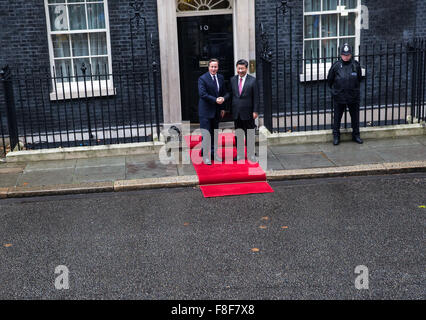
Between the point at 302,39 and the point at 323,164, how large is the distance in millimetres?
3767

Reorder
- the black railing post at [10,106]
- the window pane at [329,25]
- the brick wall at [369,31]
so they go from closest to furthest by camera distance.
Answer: the black railing post at [10,106] < the brick wall at [369,31] < the window pane at [329,25]

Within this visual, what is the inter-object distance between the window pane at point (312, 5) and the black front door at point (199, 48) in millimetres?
1640

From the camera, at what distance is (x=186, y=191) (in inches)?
354

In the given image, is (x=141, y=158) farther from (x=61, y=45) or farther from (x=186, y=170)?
(x=61, y=45)

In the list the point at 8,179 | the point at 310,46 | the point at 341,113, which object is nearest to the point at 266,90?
the point at 341,113

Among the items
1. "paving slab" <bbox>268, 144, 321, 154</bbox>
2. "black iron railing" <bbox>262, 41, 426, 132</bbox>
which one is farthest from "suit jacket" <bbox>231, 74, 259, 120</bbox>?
"black iron railing" <bbox>262, 41, 426, 132</bbox>

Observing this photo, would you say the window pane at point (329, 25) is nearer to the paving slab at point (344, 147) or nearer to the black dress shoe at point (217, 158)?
the paving slab at point (344, 147)

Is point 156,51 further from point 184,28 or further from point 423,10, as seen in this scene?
point 423,10

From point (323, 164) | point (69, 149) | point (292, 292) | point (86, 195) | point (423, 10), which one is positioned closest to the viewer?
point (292, 292)

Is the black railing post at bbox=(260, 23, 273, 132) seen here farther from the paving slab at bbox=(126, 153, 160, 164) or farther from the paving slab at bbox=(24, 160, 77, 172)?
the paving slab at bbox=(24, 160, 77, 172)

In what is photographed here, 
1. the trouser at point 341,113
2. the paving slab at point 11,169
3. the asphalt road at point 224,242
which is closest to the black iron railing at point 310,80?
the trouser at point 341,113

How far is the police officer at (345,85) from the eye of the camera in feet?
34.7

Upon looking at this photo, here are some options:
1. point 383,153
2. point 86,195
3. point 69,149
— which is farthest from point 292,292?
point 69,149

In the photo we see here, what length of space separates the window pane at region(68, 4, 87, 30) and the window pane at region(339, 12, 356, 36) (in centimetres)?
531
